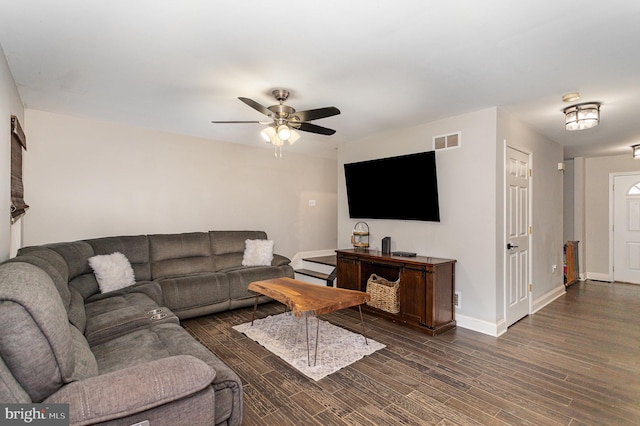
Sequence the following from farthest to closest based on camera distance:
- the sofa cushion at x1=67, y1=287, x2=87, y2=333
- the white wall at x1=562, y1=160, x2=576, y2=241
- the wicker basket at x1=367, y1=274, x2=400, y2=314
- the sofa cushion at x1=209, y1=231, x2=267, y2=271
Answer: the white wall at x1=562, y1=160, x2=576, y2=241 → the sofa cushion at x1=209, y1=231, x2=267, y2=271 → the wicker basket at x1=367, y1=274, x2=400, y2=314 → the sofa cushion at x1=67, y1=287, x2=87, y2=333

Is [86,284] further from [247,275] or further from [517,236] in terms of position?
[517,236]

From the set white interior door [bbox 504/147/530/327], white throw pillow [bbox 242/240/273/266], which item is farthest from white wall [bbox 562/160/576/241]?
white throw pillow [bbox 242/240/273/266]

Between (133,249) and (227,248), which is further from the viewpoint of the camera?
(227,248)

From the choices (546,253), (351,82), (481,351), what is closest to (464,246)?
(481,351)

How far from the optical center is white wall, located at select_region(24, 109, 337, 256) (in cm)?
362

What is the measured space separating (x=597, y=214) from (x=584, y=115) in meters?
4.16

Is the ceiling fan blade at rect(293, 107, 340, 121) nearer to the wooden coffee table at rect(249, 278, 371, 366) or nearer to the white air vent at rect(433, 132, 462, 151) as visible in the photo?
the wooden coffee table at rect(249, 278, 371, 366)

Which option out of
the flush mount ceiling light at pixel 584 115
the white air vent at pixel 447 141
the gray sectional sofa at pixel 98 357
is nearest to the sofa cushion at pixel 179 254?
the gray sectional sofa at pixel 98 357

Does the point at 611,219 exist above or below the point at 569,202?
below

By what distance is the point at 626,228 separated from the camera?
5809mm

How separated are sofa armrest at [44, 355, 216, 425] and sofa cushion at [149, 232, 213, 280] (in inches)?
111

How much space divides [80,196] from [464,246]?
4.61 metres

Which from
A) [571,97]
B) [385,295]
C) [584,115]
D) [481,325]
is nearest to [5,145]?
[385,295]

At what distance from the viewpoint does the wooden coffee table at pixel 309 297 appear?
2690mm
